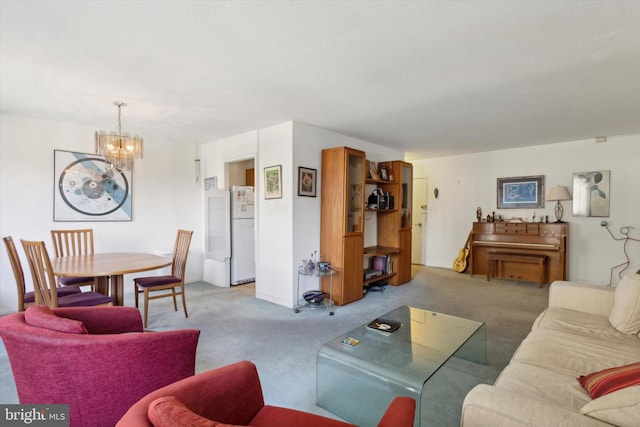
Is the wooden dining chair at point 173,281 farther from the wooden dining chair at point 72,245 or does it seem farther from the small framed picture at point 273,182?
the small framed picture at point 273,182

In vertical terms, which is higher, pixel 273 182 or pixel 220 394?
pixel 273 182

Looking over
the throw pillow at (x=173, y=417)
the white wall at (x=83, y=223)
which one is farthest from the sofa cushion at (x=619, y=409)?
the white wall at (x=83, y=223)

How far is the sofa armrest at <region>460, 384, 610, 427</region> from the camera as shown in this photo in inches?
40.2

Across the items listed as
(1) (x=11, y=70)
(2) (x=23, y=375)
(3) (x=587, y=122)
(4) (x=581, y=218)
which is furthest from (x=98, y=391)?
(4) (x=581, y=218)

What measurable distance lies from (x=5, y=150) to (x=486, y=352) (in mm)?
5481

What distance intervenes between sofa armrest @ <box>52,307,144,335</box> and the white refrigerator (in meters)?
3.13

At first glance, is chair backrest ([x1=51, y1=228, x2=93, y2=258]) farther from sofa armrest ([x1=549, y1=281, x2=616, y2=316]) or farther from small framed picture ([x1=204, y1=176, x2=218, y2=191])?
sofa armrest ([x1=549, y1=281, x2=616, y2=316])

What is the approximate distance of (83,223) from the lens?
422cm

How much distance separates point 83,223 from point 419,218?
6.04 m

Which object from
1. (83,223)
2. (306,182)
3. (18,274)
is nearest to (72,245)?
(83,223)

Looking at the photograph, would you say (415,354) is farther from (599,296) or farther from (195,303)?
(195,303)

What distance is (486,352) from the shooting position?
2707 mm

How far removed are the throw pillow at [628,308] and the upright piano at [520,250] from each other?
3.16m
